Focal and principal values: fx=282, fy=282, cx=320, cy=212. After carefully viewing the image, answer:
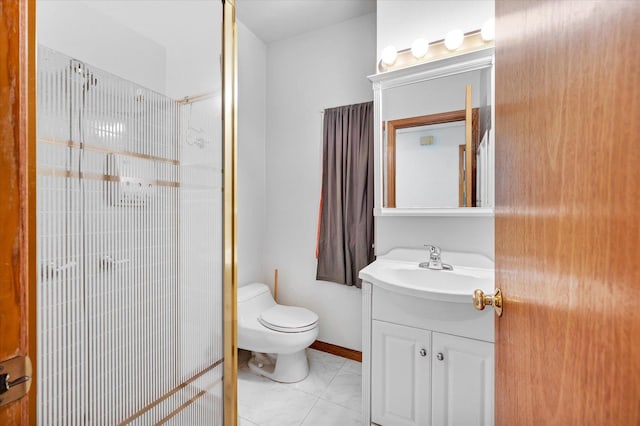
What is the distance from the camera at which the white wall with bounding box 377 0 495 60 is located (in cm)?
159

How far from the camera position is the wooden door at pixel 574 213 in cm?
26

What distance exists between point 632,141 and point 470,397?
52.2 inches

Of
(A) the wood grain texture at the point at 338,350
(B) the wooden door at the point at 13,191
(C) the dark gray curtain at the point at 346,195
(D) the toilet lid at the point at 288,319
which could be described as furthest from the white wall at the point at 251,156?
(B) the wooden door at the point at 13,191

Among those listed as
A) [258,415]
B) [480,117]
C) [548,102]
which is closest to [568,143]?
[548,102]

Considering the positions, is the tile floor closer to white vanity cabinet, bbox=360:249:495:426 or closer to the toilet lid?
white vanity cabinet, bbox=360:249:495:426

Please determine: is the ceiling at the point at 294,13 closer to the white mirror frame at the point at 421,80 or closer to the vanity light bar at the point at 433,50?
the vanity light bar at the point at 433,50

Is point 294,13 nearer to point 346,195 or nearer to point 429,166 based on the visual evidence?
point 346,195

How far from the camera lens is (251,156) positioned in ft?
7.80

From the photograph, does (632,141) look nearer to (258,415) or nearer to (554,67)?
(554,67)

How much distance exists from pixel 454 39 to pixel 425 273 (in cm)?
133

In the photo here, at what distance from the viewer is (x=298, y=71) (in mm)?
2402

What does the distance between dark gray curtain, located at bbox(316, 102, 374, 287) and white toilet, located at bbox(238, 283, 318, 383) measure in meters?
0.43

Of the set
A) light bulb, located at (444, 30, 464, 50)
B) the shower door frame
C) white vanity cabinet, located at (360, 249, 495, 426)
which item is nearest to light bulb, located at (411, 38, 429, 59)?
light bulb, located at (444, 30, 464, 50)

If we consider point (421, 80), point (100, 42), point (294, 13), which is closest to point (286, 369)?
point (100, 42)
